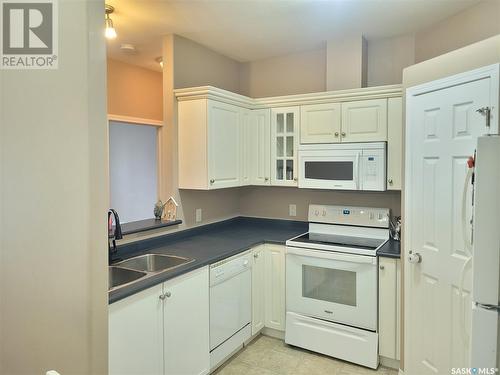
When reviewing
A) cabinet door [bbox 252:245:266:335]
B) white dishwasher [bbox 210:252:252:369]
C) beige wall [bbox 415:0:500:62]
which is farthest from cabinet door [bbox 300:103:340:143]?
white dishwasher [bbox 210:252:252:369]

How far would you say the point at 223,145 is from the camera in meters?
3.29

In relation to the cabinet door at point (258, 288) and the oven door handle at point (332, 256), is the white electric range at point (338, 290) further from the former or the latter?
the cabinet door at point (258, 288)

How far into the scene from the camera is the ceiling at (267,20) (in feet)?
8.65

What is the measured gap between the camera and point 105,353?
55.0 inches

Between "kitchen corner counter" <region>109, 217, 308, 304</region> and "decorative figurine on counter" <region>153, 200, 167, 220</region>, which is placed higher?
"decorative figurine on counter" <region>153, 200, 167, 220</region>

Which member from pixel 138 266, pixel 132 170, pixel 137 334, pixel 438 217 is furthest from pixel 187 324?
pixel 132 170

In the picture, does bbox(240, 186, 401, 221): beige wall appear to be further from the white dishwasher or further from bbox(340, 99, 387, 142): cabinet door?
the white dishwasher

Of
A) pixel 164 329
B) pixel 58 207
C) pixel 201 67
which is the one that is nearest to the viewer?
pixel 58 207

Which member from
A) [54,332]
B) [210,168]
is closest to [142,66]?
[210,168]

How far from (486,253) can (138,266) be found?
2.18 meters

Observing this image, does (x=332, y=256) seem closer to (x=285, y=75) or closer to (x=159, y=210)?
(x=159, y=210)

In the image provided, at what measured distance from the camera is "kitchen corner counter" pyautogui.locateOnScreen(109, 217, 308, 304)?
7.29 feet

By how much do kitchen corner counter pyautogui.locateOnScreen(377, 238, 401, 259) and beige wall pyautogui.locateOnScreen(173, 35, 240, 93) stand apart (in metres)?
2.13

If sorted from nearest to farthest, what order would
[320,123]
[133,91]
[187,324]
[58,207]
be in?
[58,207]
[187,324]
[320,123]
[133,91]
